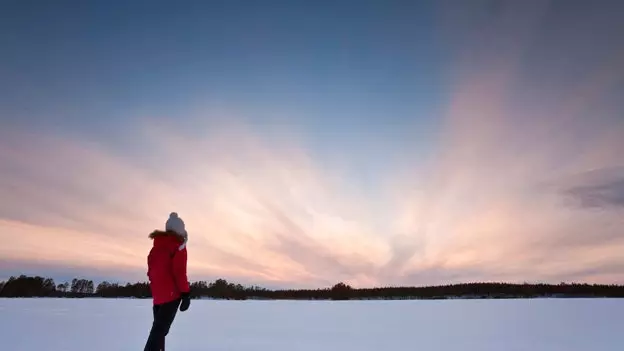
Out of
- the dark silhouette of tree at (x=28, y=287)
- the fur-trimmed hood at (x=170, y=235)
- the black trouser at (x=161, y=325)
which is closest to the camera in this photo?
the black trouser at (x=161, y=325)

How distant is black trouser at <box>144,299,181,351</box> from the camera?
204 inches

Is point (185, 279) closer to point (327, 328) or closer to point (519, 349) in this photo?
point (519, 349)

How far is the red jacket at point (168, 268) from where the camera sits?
17.2ft

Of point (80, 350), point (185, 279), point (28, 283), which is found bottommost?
point (80, 350)

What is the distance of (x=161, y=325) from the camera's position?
526 cm

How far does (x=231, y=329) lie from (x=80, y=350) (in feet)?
12.8

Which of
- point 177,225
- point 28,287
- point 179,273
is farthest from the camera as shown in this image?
point 28,287

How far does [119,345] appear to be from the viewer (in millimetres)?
7855

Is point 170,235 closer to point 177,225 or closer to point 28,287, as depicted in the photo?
point 177,225

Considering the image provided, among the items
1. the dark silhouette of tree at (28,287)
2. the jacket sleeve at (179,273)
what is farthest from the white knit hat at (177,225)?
the dark silhouette of tree at (28,287)

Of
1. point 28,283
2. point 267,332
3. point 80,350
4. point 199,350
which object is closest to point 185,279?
point 199,350

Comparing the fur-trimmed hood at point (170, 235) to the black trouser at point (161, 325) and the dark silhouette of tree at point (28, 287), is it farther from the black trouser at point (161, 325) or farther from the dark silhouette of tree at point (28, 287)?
the dark silhouette of tree at point (28, 287)

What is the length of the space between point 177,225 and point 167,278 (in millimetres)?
572

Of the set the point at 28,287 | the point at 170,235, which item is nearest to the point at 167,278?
the point at 170,235
